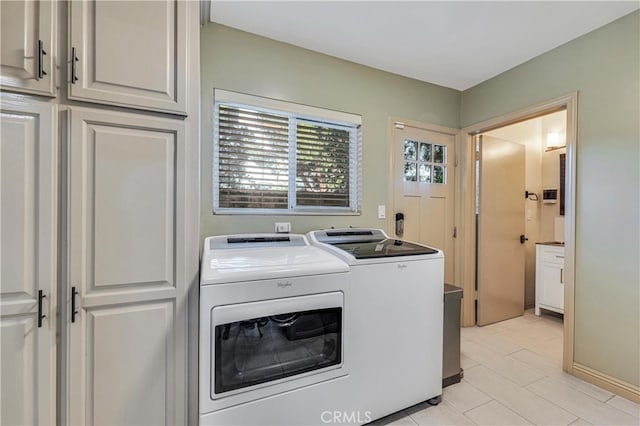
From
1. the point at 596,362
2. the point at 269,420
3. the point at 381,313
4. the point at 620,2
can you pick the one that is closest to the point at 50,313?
the point at 269,420

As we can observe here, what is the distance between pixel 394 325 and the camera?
66.7 inches

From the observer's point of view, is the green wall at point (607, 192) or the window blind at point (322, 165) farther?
the window blind at point (322, 165)

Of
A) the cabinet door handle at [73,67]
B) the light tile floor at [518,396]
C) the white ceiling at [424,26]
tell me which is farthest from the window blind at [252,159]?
the light tile floor at [518,396]

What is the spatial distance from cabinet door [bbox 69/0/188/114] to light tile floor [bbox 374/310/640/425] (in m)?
2.16

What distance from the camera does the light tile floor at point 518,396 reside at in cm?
171

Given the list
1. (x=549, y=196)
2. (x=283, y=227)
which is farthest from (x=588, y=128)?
(x=283, y=227)

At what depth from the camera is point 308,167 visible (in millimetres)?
2420

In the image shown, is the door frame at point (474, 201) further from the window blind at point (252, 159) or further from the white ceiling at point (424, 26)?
the window blind at point (252, 159)

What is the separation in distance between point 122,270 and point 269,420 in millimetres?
978

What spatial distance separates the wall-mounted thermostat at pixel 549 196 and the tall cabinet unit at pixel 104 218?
4.34 metres

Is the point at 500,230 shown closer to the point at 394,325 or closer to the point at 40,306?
the point at 394,325

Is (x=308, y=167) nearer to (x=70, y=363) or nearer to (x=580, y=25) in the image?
(x=70, y=363)

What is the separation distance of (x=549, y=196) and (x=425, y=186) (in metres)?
2.08

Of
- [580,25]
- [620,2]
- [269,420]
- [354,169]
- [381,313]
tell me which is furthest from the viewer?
[354,169]
